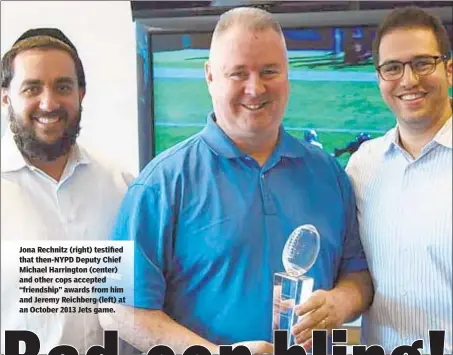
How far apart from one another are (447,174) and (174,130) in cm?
58

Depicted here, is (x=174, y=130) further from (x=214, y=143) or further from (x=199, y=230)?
(x=199, y=230)

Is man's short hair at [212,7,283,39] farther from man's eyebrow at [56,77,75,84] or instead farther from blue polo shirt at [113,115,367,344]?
man's eyebrow at [56,77,75,84]

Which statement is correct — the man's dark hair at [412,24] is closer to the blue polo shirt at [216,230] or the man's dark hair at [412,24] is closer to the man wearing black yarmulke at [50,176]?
the blue polo shirt at [216,230]

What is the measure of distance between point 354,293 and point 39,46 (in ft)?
2.80

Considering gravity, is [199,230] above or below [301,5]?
below

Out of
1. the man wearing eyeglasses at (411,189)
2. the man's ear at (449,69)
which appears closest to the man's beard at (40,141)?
the man wearing eyeglasses at (411,189)

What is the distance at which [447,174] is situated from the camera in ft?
4.38

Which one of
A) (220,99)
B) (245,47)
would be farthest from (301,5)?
(220,99)

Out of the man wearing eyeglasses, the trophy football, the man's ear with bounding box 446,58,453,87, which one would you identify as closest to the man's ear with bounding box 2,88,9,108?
the trophy football

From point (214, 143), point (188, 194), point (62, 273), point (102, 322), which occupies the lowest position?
point (102, 322)

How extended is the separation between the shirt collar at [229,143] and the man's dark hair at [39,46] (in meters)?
0.28

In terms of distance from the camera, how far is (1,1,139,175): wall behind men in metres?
1.37

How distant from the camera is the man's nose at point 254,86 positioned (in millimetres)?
1328

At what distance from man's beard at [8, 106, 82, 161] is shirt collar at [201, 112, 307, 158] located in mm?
277
